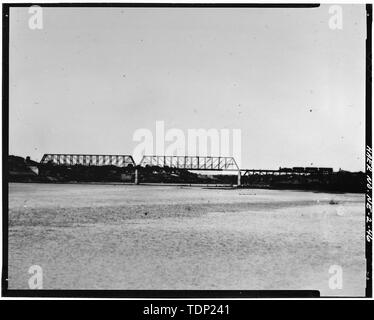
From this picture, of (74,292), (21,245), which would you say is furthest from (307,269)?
(21,245)

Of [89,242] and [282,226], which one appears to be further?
[282,226]

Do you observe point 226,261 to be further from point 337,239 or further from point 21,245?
point 21,245

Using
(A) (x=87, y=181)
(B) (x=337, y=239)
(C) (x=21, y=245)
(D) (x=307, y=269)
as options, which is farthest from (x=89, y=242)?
(A) (x=87, y=181)

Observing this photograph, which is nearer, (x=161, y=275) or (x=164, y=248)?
(x=161, y=275)
